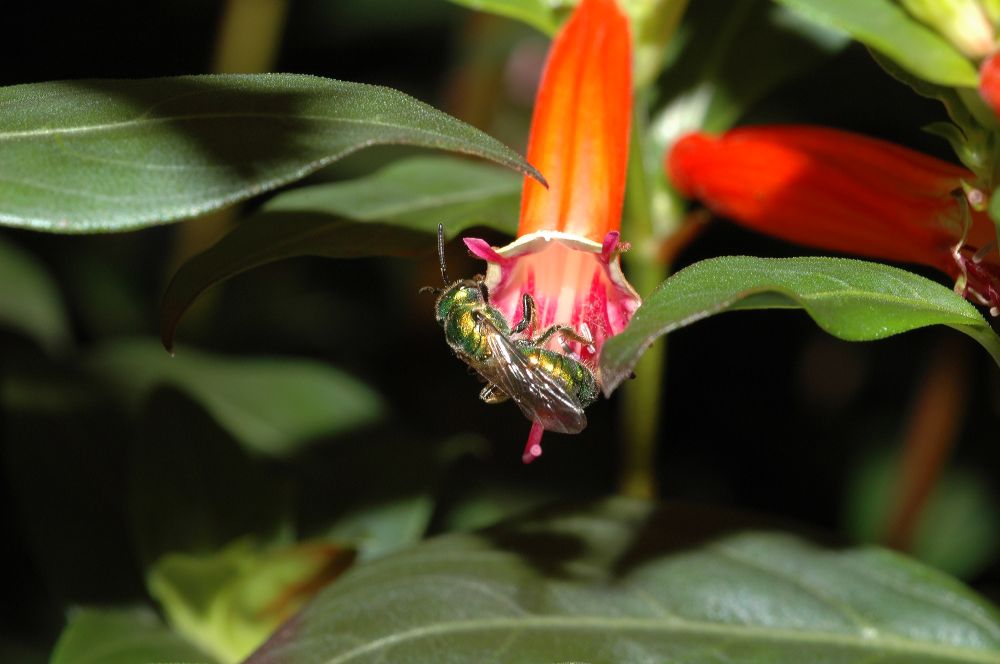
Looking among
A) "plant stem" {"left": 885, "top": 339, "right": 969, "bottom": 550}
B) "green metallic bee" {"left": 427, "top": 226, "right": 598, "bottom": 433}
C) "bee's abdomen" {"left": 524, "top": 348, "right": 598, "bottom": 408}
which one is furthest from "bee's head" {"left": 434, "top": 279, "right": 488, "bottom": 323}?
"plant stem" {"left": 885, "top": 339, "right": 969, "bottom": 550}

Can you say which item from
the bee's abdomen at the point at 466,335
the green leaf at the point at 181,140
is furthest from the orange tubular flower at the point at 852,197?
the green leaf at the point at 181,140

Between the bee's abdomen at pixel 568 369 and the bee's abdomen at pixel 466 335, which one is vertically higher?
the bee's abdomen at pixel 568 369

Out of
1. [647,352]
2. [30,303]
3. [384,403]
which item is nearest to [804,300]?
[647,352]

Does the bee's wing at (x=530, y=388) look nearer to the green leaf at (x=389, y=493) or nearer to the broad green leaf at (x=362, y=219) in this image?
the broad green leaf at (x=362, y=219)

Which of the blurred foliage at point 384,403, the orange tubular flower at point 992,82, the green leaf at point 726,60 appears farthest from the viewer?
the green leaf at point 726,60

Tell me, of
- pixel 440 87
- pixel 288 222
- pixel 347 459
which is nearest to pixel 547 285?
→ pixel 288 222

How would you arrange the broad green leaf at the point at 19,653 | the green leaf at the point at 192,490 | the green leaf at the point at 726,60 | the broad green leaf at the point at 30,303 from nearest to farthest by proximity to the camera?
the green leaf at the point at 192,490 → the green leaf at the point at 726,60 → the broad green leaf at the point at 19,653 → the broad green leaf at the point at 30,303

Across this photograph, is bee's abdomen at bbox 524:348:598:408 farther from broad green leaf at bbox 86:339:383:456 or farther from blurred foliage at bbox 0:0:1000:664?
broad green leaf at bbox 86:339:383:456
